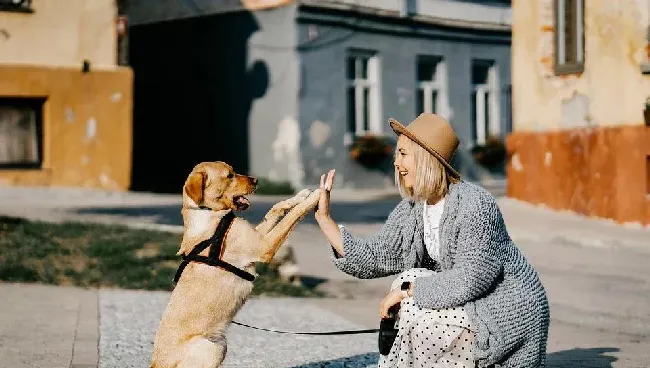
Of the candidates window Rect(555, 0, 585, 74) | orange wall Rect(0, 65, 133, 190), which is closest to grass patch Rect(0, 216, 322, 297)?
window Rect(555, 0, 585, 74)

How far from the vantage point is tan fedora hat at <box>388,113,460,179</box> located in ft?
16.1

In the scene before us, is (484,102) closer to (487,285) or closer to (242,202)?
(242,202)

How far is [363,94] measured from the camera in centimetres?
2438

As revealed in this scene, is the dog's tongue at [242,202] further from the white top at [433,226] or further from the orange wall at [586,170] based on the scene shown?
the orange wall at [586,170]

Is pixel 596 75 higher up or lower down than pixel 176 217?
higher up

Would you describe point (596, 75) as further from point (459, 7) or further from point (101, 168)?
point (459, 7)

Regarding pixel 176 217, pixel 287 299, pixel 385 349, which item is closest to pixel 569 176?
pixel 176 217

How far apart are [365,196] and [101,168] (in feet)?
17.9

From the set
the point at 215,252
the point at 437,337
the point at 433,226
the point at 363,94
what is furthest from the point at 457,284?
the point at 363,94

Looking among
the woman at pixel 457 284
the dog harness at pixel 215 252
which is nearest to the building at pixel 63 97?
the dog harness at pixel 215 252

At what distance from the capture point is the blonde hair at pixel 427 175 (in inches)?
194

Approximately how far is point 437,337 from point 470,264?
1.17 ft

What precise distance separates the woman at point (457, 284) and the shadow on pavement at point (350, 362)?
1592 millimetres

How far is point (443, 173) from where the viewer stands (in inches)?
195
